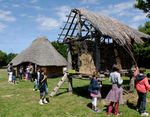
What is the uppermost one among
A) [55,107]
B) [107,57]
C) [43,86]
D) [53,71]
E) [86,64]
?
[107,57]

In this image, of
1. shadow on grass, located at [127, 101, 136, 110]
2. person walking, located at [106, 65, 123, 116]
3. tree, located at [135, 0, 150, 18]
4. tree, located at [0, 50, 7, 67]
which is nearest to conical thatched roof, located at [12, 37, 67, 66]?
tree, located at [135, 0, 150, 18]

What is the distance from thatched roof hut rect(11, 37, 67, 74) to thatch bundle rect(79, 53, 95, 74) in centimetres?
1657

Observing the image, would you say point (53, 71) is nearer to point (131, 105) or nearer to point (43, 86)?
point (43, 86)

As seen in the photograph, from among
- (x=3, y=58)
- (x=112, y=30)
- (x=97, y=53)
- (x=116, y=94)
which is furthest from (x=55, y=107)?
(x=3, y=58)

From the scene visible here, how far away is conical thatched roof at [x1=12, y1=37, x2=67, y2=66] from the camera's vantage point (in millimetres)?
35344

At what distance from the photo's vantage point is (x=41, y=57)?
3575 centimetres

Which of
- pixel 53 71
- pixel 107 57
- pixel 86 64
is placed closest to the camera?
pixel 86 64

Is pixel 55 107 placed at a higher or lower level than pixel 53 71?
lower

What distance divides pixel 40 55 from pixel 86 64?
61.4 ft

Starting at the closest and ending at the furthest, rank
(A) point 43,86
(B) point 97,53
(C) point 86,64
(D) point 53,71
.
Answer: (A) point 43,86
(B) point 97,53
(C) point 86,64
(D) point 53,71

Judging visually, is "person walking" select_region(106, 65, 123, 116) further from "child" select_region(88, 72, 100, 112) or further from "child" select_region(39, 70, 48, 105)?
"child" select_region(39, 70, 48, 105)

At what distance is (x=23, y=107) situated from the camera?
15.4 m

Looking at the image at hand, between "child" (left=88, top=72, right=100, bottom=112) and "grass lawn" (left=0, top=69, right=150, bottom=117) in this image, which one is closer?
"grass lawn" (left=0, top=69, right=150, bottom=117)

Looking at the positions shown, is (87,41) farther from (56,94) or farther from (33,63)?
(33,63)
